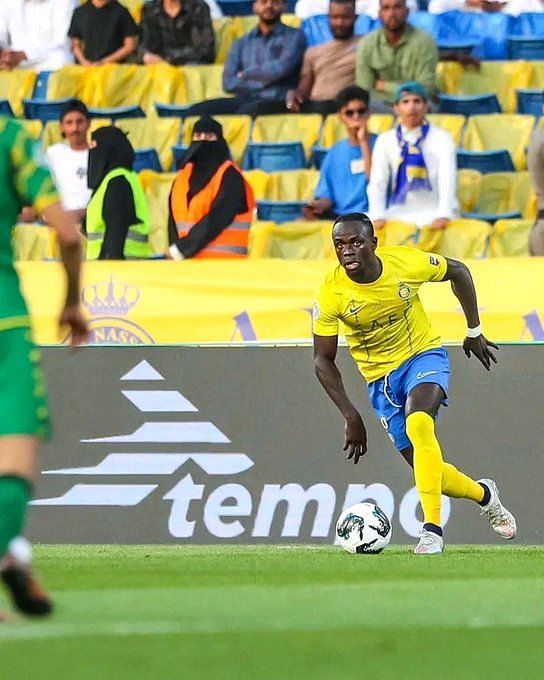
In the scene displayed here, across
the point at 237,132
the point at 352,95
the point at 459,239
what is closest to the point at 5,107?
the point at 237,132

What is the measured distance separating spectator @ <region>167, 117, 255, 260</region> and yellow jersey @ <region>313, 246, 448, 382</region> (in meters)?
3.29

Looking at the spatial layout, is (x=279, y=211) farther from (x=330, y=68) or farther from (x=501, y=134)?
(x=501, y=134)

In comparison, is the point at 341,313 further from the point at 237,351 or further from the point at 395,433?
the point at 237,351

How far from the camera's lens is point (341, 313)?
10781mm

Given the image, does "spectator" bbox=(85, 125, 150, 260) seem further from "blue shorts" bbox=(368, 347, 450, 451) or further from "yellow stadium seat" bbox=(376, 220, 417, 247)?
"blue shorts" bbox=(368, 347, 450, 451)

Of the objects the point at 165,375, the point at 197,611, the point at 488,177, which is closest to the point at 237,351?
the point at 165,375

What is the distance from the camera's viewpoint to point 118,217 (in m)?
14.5

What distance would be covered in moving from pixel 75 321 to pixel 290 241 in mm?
9405

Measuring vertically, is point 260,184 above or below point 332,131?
below

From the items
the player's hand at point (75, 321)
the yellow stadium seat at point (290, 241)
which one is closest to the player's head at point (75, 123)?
the yellow stadium seat at point (290, 241)

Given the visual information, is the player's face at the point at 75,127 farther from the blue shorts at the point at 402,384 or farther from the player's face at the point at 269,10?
the blue shorts at the point at 402,384

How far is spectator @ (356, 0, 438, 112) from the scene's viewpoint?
1655 centimetres

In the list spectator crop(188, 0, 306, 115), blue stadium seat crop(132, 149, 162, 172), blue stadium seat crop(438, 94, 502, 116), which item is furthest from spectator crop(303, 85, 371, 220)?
blue stadium seat crop(132, 149, 162, 172)

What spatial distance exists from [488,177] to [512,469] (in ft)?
14.2
